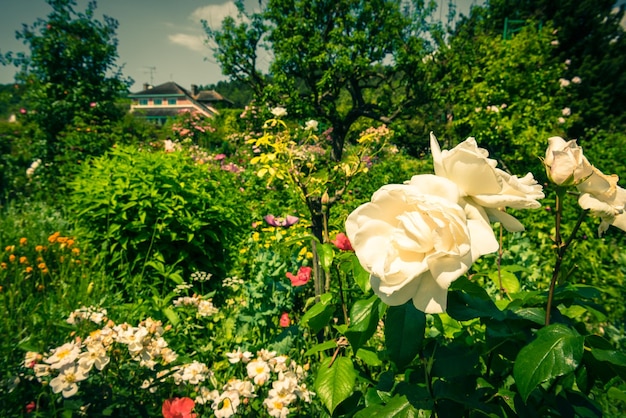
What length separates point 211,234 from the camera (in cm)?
293

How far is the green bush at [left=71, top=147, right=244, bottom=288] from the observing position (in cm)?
272

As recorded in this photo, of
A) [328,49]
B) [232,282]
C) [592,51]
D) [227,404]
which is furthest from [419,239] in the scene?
[592,51]

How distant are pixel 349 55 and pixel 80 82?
252 inches

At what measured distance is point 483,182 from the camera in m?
0.58

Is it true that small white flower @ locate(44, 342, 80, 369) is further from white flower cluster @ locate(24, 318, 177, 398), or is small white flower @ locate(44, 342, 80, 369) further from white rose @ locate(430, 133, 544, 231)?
white rose @ locate(430, 133, 544, 231)

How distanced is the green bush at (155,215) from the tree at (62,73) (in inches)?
168

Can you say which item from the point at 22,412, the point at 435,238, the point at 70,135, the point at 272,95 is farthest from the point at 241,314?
the point at 272,95

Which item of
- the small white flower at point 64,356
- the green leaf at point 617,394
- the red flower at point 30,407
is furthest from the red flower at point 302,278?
the green leaf at point 617,394

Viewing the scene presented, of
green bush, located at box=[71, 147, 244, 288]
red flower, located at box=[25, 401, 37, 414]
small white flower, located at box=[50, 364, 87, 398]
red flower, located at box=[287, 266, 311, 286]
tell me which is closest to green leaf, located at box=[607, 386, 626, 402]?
red flower, located at box=[287, 266, 311, 286]

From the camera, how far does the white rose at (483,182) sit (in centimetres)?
57

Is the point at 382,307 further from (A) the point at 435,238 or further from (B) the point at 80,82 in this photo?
(B) the point at 80,82

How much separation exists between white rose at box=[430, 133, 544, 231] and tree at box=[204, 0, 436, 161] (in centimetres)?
936

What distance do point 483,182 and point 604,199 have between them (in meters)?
0.34

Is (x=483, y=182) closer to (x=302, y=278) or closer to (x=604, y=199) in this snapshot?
(x=604, y=199)
